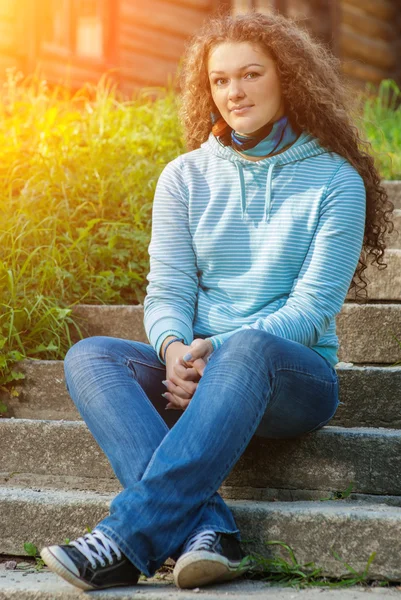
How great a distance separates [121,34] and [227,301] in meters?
4.83

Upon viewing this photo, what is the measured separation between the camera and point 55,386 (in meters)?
2.55

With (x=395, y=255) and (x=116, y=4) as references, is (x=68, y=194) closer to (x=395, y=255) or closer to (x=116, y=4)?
(x=395, y=255)

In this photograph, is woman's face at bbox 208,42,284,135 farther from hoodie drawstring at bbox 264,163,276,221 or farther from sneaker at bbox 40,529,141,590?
sneaker at bbox 40,529,141,590

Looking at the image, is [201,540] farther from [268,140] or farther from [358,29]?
[358,29]

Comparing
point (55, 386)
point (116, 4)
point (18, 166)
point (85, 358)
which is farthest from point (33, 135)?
point (116, 4)

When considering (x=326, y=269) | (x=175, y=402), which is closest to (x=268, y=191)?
(x=326, y=269)

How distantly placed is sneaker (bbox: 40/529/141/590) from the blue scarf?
43.4 inches

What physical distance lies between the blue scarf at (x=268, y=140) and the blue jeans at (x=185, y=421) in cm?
59

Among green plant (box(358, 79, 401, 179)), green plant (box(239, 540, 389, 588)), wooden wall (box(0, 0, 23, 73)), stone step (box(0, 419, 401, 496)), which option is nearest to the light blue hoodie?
stone step (box(0, 419, 401, 496))

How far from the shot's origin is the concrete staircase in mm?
1851

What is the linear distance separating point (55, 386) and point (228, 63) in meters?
1.11

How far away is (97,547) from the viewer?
1.66 m

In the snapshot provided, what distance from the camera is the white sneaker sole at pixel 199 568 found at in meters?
1.66

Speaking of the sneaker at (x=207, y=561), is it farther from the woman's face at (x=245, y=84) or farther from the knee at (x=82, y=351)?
the woman's face at (x=245, y=84)
